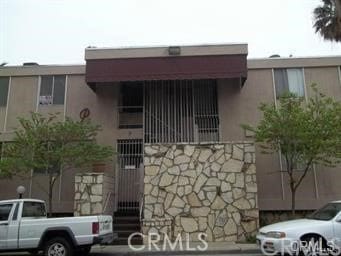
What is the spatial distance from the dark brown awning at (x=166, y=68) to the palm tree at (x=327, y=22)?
422 centimetres

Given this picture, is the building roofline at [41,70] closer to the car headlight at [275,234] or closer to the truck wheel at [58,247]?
the truck wheel at [58,247]

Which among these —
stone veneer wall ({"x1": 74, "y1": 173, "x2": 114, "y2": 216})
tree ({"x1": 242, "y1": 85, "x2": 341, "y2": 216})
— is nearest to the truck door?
stone veneer wall ({"x1": 74, "y1": 173, "x2": 114, "y2": 216})

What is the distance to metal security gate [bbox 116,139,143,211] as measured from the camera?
16.6 metres

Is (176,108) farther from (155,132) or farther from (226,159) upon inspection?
(226,159)

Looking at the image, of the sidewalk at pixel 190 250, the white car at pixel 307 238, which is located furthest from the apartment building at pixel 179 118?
the white car at pixel 307 238

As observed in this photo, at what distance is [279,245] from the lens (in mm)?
9711

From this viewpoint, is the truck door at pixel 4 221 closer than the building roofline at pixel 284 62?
Yes

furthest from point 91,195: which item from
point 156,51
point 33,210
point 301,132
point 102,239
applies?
point 301,132

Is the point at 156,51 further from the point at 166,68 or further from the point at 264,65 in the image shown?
the point at 264,65

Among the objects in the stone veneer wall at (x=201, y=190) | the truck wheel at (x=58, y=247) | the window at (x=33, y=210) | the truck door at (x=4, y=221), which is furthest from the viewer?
the stone veneer wall at (x=201, y=190)

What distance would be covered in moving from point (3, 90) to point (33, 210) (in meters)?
8.90

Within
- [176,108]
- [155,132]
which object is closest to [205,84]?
[176,108]

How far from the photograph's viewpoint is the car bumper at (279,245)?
9.58 m

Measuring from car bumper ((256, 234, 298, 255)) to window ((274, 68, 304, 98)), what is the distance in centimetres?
899
